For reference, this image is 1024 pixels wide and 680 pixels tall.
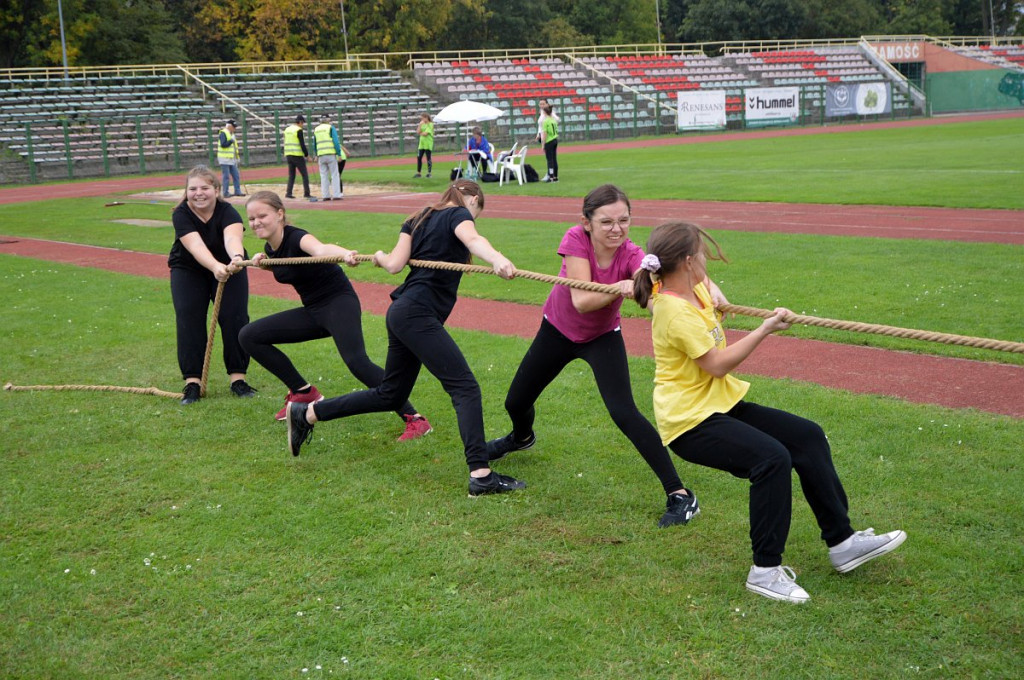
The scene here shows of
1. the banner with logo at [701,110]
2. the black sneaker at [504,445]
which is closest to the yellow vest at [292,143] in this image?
the black sneaker at [504,445]

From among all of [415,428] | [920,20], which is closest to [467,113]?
[415,428]

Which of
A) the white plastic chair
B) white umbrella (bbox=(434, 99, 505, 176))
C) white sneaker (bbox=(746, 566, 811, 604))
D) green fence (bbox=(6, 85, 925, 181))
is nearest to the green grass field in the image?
white sneaker (bbox=(746, 566, 811, 604))

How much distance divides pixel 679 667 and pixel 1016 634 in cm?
130

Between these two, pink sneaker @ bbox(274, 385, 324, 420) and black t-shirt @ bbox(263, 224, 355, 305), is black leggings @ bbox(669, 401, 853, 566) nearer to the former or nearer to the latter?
black t-shirt @ bbox(263, 224, 355, 305)

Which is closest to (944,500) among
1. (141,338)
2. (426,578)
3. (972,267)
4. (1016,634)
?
(1016,634)

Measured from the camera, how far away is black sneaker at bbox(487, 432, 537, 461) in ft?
19.6

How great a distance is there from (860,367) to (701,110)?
40.0m

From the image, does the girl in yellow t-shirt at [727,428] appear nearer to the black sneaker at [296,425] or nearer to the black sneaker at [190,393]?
the black sneaker at [296,425]

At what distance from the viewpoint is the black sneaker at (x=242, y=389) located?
7.69 meters

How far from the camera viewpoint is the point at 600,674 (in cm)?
367

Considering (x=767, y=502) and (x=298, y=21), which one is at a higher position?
(x=298, y=21)

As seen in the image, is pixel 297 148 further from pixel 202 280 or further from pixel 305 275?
pixel 305 275

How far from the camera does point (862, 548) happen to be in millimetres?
4254

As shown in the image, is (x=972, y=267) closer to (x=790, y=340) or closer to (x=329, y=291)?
(x=790, y=340)
